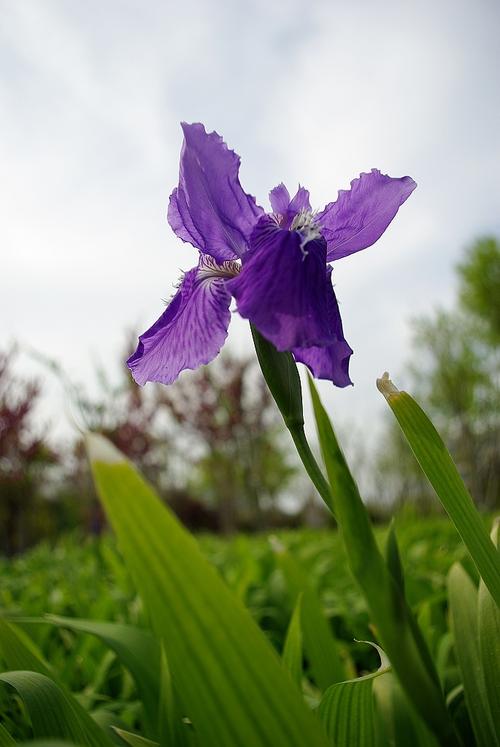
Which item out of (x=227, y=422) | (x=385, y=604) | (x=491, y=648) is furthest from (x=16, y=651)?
(x=227, y=422)

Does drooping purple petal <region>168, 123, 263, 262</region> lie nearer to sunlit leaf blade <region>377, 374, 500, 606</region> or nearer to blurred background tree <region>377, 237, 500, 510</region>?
sunlit leaf blade <region>377, 374, 500, 606</region>

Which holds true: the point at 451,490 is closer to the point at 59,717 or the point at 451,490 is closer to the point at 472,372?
the point at 59,717

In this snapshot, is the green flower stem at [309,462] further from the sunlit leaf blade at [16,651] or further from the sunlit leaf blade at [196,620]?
the sunlit leaf blade at [16,651]

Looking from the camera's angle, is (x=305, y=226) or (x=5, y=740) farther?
(x=305, y=226)

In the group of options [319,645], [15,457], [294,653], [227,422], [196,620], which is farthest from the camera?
[227,422]

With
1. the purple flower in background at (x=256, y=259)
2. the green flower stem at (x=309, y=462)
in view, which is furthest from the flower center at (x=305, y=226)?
the green flower stem at (x=309, y=462)

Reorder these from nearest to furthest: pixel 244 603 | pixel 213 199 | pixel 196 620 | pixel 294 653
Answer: pixel 196 620
pixel 213 199
pixel 294 653
pixel 244 603
